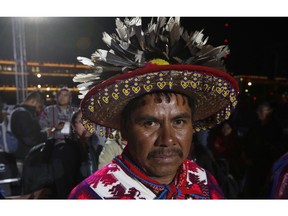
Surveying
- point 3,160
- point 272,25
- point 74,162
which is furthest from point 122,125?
point 272,25

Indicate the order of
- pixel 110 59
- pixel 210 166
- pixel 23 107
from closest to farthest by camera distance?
pixel 110 59
pixel 23 107
pixel 210 166

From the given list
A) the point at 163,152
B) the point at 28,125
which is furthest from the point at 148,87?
the point at 28,125

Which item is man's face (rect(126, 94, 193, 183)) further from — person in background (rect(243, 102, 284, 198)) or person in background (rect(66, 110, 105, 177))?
person in background (rect(243, 102, 284, 198))

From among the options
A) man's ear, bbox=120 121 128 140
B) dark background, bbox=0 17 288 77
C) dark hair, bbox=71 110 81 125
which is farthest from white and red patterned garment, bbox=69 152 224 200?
dark background, bbox=0 17 288 77

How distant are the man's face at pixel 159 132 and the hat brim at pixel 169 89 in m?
0.09

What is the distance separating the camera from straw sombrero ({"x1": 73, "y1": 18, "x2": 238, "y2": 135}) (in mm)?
1920

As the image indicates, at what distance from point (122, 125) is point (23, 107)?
2.44 ft

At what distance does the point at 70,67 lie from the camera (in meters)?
2.09

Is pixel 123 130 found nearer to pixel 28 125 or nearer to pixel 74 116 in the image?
pixel 74 116

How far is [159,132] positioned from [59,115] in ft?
2.47

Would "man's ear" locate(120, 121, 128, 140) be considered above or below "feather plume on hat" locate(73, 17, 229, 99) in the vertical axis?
below

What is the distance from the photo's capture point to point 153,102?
2.05 meters

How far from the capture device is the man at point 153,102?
6.41 ft
